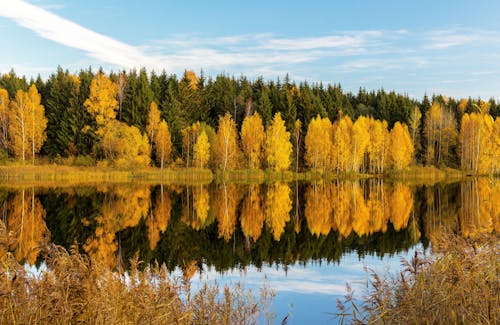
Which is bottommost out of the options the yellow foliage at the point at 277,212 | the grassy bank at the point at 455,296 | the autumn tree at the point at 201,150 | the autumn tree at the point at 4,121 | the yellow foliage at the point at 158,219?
the yellow foliage at the point at 277,212

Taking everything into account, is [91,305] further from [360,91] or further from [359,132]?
[360,91]

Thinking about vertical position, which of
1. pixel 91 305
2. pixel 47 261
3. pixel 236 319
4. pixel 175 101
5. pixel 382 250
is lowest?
pixel 382 250

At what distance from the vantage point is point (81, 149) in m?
64.9

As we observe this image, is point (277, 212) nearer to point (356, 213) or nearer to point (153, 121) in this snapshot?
point (356, 213)

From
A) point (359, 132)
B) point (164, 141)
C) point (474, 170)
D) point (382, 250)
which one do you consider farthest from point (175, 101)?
point (382, 250)

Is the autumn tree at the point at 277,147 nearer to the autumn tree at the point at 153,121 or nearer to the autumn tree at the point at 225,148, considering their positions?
the autumn tree at the point at 225,148

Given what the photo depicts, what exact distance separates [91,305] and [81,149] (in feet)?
205

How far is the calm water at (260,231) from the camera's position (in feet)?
45.6

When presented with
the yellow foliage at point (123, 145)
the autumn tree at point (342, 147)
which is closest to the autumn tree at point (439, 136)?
the autumn tree at point (342, 147)

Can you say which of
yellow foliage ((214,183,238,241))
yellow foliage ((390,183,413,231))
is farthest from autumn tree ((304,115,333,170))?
yellow foliage ((214,183,238,241))

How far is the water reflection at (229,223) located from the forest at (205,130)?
24544 millimetres

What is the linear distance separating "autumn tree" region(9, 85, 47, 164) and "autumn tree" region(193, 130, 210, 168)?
21.4 m

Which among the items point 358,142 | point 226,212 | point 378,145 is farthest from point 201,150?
point 226,212

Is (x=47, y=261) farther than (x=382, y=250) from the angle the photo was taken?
No
